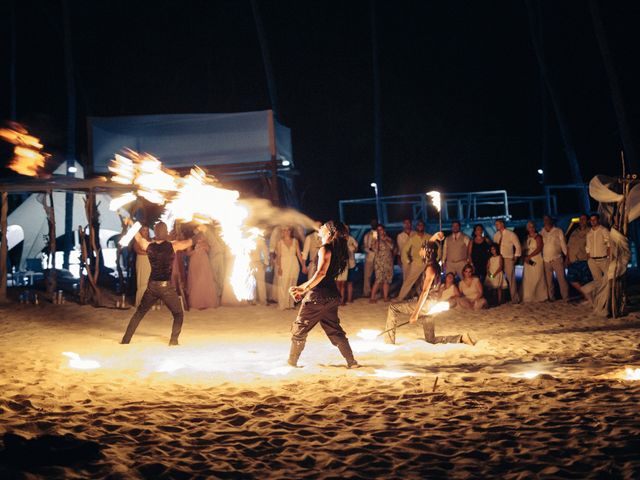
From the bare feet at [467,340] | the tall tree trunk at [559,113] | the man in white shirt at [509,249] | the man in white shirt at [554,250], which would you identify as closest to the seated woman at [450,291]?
the man in white shirt at [509,249]

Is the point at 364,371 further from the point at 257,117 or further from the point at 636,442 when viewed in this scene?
the point at 257,117

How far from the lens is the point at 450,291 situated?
13641 mm

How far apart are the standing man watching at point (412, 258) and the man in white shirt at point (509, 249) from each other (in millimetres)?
1603

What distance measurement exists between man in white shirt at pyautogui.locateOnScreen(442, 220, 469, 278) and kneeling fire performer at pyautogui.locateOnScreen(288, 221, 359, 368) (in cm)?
691

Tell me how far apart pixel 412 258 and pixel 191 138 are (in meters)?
6.71

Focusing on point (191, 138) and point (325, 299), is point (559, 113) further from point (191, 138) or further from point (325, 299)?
point (325, 299)

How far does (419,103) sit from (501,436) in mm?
32138

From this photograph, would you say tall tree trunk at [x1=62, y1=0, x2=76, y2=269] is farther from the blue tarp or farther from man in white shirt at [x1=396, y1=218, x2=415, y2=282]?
man in white shirt at [x1=396, y1=218, x2=415, y2=282]

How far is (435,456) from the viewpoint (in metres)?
4.70

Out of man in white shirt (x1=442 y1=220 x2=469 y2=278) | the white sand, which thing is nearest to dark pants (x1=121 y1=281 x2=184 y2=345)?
the white sand

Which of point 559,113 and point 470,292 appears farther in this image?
point 559,113

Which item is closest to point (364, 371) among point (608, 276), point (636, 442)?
point (636, 442)

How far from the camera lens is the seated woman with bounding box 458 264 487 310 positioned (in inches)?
534

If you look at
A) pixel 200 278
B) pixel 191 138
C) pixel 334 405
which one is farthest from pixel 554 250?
pixel 191 138
